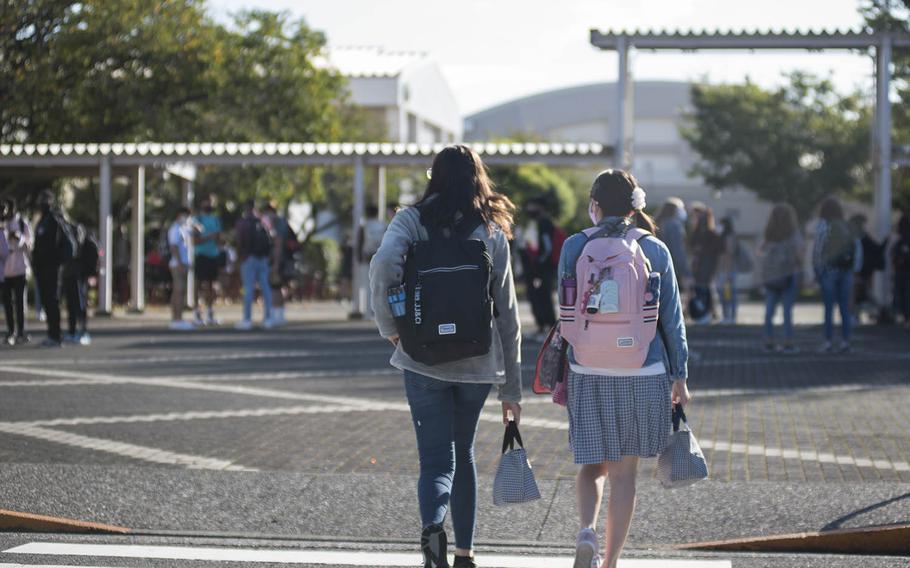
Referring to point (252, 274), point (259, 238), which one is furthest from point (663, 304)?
point (252, 274)

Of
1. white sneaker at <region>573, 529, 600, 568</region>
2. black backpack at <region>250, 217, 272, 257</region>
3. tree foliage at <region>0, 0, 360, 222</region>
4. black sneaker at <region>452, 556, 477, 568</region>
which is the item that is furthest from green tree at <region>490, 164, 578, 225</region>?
white sneaker at <region>573, 529, 600, 568</region>

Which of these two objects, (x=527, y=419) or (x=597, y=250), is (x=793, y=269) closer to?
(x=527, y=419)

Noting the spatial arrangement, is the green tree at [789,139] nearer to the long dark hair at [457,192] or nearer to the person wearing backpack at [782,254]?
the person wearing backpack at [782,254]

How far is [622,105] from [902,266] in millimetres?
5143

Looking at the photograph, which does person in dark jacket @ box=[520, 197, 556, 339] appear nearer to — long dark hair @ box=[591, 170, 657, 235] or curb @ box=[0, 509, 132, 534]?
curb @ box=[0, 509, 132, 534]

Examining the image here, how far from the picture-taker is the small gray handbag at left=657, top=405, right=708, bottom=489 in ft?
19.2

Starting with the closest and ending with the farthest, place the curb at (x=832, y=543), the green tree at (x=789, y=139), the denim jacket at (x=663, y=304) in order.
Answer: the denim jacket at (x=663, y=304)
the curb at (x=832, y=543)
the green tree at (x=789, y=139)

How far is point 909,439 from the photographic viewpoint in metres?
9.98

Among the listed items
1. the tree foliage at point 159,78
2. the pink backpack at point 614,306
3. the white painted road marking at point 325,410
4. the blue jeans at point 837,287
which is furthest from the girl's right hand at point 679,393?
the tree foliage at point 159,78

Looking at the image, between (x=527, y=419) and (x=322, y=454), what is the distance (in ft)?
7.77

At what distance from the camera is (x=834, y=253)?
16219 millimetres

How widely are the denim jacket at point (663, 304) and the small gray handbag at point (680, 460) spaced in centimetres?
23

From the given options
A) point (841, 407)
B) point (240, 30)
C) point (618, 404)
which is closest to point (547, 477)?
point (618, 404)

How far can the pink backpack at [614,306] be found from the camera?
5738 millimetres
